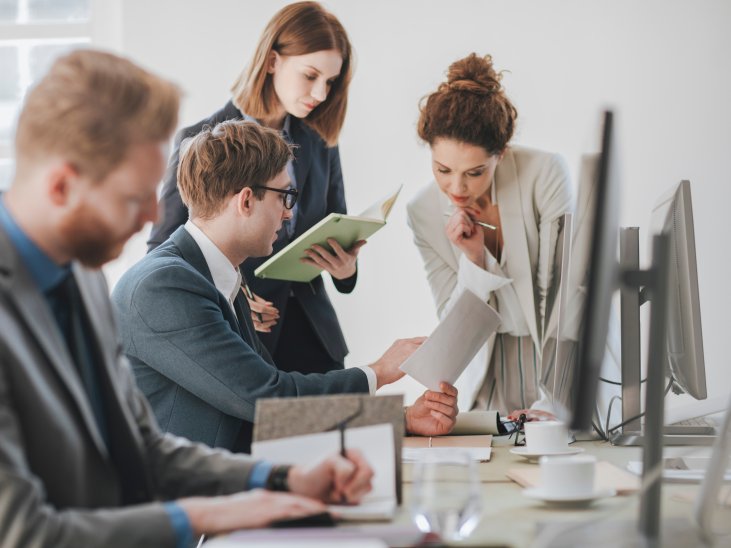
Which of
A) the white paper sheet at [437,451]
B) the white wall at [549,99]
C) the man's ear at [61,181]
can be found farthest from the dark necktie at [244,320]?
the white wall at [549,99]

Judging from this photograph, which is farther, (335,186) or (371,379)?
(335,186)

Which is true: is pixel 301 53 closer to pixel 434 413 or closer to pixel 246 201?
pixel 246 201

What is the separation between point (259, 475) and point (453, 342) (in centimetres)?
79

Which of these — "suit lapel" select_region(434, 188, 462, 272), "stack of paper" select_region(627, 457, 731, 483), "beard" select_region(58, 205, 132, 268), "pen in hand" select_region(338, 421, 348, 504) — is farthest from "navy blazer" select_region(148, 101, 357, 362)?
"beard" select_region(58, 205, 132, 268)

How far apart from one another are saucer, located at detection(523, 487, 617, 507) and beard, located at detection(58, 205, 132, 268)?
616 millimetres

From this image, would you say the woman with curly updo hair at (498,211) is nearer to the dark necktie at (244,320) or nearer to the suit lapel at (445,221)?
the suit lapel at (445,221)

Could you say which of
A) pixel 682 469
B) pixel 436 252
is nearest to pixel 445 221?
pixel 436 252

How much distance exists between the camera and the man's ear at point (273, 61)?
3309 millimetres

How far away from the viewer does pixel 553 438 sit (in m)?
1.65

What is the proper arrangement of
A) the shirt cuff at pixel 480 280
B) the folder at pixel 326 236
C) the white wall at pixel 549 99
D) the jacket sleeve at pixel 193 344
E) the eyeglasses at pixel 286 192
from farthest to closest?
the white wall at pixel 549 99, the shirt cuff at pixel 480 280, the folder at pixel 326 236, the eyeglasses at pixel 286 192, the jacket sleeve at pixel 193 344

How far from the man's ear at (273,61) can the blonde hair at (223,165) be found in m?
1.25

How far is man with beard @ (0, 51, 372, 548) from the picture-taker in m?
0.92

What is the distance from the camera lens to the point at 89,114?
40.0 inches

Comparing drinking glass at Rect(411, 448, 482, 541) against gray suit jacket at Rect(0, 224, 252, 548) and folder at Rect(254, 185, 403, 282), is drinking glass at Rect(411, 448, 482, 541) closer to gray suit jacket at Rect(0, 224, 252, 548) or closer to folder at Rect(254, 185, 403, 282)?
gray suit jacket at Rect(0, 224, 252, 548)
